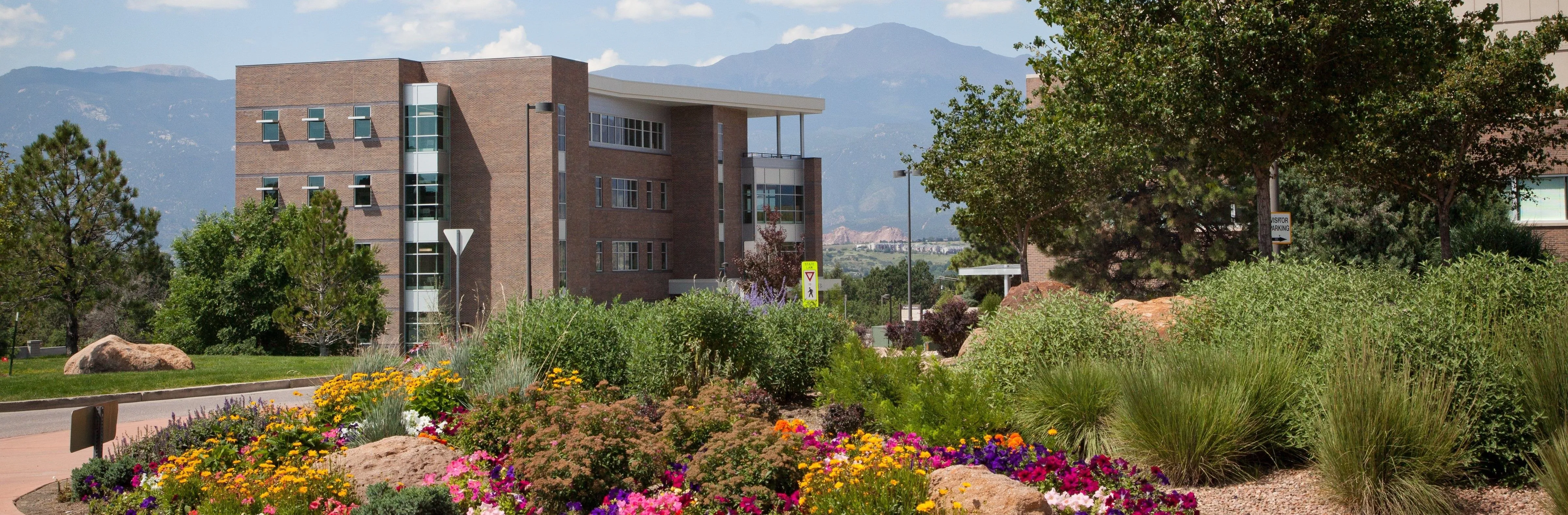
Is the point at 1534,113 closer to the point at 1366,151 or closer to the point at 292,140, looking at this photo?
the point at 1366,151

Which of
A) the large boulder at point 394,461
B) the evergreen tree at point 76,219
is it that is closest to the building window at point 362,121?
the evergreen tree at point 76,219

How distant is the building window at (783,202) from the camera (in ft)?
200

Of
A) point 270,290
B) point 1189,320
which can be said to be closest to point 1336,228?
point 1189,320

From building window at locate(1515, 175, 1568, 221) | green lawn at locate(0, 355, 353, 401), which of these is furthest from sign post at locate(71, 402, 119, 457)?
building window at locate(1515, 175, 1568, 221)

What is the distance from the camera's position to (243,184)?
50.1 meters

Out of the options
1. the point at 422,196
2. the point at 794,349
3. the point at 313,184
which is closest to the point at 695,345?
the point at 794,349

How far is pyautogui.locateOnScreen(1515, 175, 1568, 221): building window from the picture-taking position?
32.2 metres

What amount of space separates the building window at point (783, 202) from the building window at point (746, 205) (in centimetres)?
34

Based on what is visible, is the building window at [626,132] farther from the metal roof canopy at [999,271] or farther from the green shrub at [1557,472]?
the green shrub at [1557,472]

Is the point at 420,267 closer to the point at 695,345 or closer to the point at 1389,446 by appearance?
the point at 695,345

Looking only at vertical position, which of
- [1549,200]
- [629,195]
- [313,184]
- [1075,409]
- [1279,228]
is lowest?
[1075,409]

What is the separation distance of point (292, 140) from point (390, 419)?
1705 inches

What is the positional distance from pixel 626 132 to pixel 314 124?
14.4 meters

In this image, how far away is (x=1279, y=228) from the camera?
61.9ft
